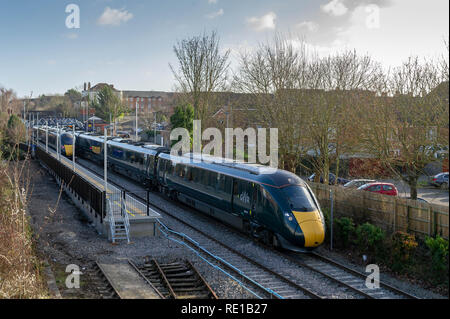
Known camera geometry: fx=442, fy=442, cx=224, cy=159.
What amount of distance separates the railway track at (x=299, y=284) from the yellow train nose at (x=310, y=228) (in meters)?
0.70

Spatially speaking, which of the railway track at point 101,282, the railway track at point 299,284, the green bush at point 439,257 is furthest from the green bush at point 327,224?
the railway track at point 101,282

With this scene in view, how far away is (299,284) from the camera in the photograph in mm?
12164

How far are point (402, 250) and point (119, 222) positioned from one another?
10458 mm

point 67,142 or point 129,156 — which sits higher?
point 67,142

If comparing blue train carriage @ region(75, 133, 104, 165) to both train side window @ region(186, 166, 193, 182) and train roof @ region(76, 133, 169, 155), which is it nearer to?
train roof @ region(76, 133, 169, 155)

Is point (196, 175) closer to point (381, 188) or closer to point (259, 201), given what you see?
point (259, 201)

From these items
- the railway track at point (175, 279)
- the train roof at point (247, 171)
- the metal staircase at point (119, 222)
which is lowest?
the railway track at point (175, 279)

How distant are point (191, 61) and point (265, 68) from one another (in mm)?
14056

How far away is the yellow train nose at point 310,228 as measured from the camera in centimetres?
1399

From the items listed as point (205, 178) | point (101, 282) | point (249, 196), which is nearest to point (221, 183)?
point (205, 178)

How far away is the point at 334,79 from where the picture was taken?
24344 mm

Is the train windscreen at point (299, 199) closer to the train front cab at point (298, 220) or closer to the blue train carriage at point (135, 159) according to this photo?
the train front cab at point (298, 220)

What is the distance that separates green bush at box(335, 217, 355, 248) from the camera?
50.2 feet

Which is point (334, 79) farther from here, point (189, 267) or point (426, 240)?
point (189, 267)
